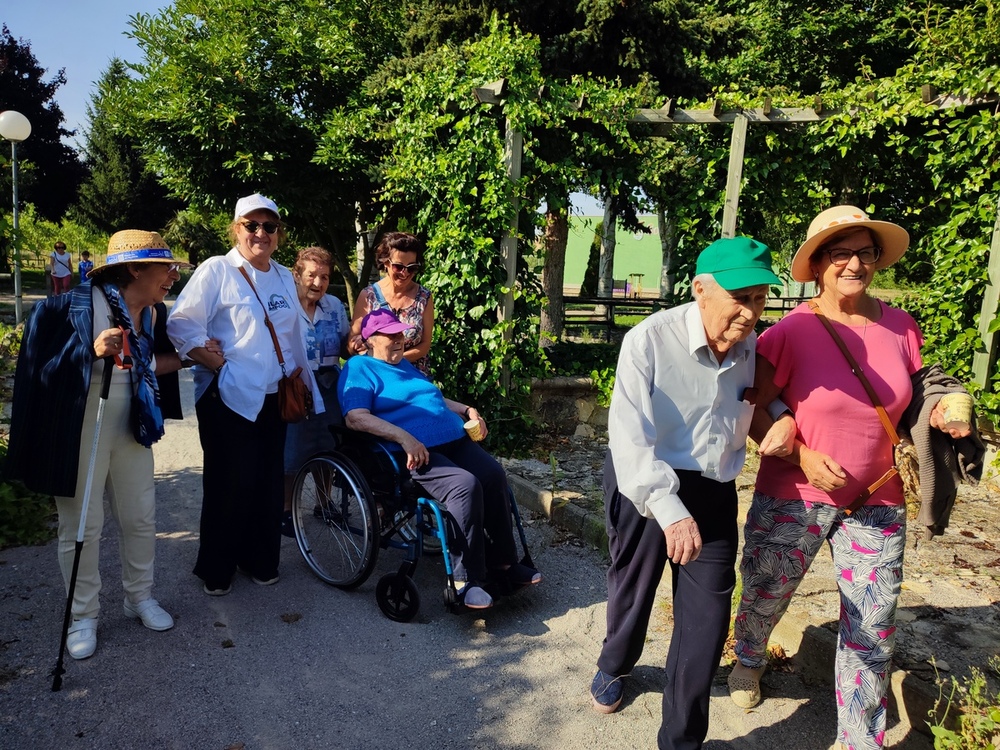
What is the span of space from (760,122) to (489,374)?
302 cm

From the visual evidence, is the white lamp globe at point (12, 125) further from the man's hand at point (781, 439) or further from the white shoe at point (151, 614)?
the man's hand at point (781, 439)

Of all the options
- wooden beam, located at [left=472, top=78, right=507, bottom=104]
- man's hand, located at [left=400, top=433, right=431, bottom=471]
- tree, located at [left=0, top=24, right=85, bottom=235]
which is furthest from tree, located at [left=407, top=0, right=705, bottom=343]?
tree, located at [left=0, top=24, right=85, bottom=235]

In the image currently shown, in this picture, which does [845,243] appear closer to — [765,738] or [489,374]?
[765,738]

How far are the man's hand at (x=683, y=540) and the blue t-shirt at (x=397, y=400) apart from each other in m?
1.69

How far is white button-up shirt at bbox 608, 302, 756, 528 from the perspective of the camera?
2324mm

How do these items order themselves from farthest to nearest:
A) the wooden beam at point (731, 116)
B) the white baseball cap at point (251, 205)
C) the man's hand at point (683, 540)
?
the wooden beam at point (731, 116) → the white baseball cap at point (251, 205) → the man's hand at point (683, 540)

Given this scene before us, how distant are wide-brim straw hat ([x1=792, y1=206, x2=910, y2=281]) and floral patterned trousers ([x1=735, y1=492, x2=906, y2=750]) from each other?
2.79 ft

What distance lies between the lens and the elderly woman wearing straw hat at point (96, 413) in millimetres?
2951

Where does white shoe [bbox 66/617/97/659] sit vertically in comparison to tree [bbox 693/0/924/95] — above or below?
below

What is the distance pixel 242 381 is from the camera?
3482mm

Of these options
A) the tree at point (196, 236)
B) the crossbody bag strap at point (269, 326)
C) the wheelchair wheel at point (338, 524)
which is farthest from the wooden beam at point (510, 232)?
the tree at point (196, 236)

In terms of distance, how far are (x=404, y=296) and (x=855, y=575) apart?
289 centimetres

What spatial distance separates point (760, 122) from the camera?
6.07m

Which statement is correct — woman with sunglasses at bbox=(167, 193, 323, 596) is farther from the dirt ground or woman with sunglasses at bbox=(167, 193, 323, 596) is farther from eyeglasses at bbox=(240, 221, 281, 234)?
the dirt ground
